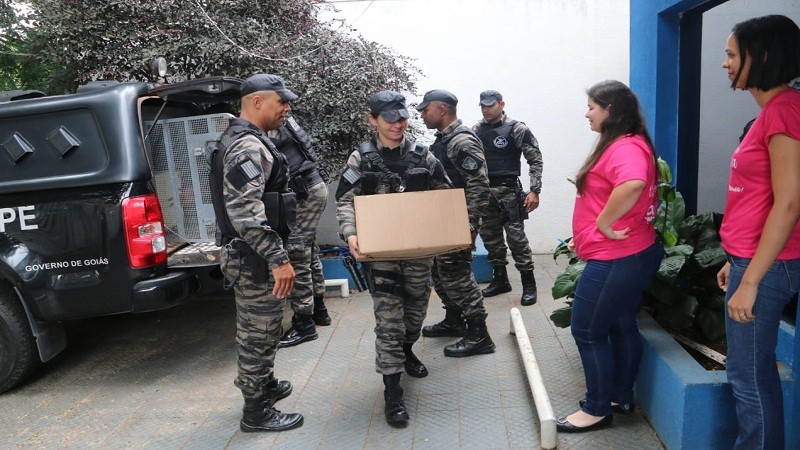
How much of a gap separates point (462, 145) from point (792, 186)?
2378 millimetres

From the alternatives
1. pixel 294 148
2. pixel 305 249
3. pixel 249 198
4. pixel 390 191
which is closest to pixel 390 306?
pixel 390 191

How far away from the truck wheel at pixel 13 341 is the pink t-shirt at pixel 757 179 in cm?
399

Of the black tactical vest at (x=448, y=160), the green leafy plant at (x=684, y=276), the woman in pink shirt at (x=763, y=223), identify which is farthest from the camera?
the black tactical vest at (x=448, y=160)

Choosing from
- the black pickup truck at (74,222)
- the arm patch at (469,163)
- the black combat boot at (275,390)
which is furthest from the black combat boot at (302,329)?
the arm patch at (469,163)

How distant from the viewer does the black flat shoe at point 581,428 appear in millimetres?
3039

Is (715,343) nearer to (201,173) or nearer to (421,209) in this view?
(421,209)

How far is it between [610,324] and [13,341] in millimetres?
3568

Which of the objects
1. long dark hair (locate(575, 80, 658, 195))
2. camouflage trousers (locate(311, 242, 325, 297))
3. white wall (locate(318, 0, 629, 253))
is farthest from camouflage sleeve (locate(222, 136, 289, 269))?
white wall (locate(318, 0, 629, 253))

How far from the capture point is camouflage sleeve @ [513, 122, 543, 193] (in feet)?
17.2

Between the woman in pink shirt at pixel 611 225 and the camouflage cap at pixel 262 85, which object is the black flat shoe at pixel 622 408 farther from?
the camouflage cap at pixel 262 85

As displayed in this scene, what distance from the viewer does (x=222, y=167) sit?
3.08m

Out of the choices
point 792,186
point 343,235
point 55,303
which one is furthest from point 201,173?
point 792,186

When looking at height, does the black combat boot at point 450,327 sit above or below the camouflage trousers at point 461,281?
below

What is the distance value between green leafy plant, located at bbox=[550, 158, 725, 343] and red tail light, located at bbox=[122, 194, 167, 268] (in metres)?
2.46
